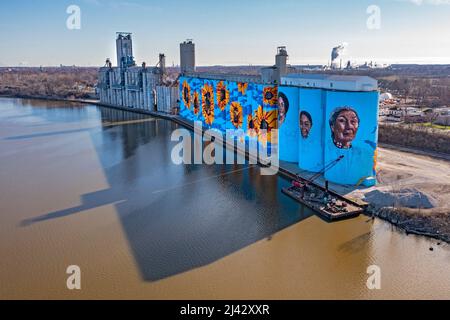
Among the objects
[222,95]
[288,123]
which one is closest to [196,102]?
[222,95]

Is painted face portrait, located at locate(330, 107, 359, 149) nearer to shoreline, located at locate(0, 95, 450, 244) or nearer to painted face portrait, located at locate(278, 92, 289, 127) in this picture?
shoreline, located at locate(0, 95, 450, 244)

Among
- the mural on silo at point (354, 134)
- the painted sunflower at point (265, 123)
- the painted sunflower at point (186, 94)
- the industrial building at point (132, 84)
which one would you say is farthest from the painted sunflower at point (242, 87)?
the industrial building at point (132, 84)

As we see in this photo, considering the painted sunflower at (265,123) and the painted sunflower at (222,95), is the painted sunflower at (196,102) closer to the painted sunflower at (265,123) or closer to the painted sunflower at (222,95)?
the painted sunflower at (222,95)

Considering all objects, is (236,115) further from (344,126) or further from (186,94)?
(344,126)
